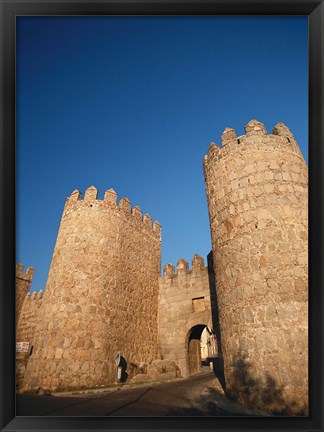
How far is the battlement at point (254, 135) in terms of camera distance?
7.30 m

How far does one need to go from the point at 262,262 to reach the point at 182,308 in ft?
25.5

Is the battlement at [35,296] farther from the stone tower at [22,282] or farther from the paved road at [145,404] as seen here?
the paved road at [145,404]

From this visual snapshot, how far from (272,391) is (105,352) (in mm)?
6609

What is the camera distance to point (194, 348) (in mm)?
13258

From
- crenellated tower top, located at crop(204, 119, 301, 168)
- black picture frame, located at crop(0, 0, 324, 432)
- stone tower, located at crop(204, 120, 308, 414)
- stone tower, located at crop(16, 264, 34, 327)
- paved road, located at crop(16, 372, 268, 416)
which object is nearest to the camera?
black picture frame, located at crop(0, 0, 324, 432)

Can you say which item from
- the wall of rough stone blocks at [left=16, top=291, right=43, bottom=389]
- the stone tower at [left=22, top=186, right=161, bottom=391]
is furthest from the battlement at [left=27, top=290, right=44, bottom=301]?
the stone tower at [left=22, top=186, right=161, bottom=391]

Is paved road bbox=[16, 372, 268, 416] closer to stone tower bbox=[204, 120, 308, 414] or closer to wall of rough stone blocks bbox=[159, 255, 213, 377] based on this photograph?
stone tower bbox=[204, 120, 308, 414]

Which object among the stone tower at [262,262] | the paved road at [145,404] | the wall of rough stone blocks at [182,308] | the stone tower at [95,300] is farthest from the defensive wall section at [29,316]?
the stone tower at [262,262]

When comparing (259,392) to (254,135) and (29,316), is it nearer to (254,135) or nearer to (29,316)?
(254,135)

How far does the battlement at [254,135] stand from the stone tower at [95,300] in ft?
19.7

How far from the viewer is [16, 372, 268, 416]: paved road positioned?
5773 millimetres

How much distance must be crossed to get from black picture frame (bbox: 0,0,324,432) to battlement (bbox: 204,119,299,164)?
389cm
